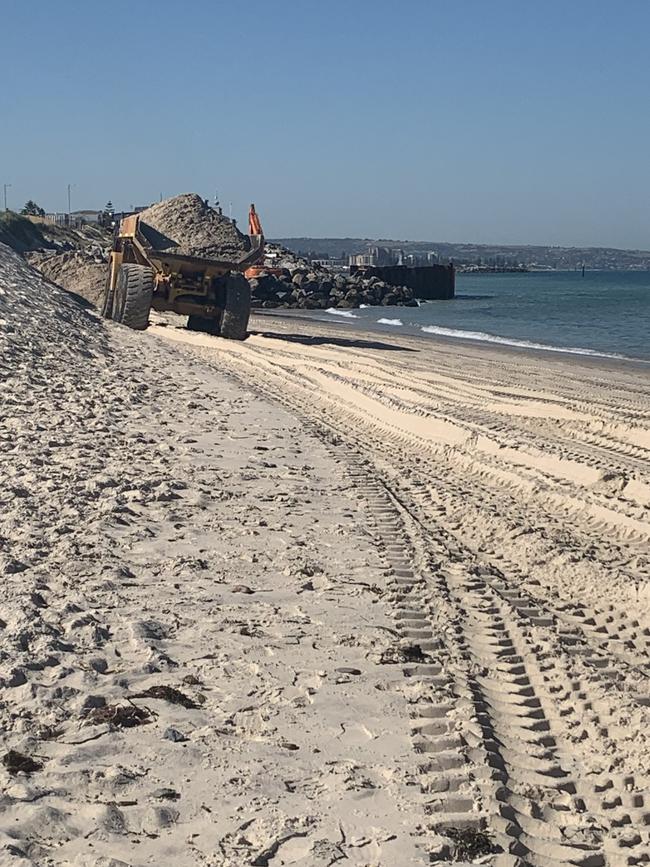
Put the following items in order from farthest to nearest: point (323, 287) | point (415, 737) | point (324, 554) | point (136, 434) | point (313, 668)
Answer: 1. point (323, 287)
2. point (136, 434)
3. point (324, 554)
4. point (313, 668)
5. point (415, 737)

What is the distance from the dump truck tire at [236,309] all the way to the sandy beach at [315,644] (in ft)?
32.1

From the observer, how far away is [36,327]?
53.1 feet

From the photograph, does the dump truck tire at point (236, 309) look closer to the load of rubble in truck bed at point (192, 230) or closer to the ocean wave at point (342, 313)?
the load of rubble in truck bed at point (192, 230)

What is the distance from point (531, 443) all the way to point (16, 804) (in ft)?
25.7

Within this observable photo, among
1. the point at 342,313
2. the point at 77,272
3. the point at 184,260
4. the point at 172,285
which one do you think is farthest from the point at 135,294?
the point at 342,313

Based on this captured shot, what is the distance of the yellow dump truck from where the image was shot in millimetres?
19953

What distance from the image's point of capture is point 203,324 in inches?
907

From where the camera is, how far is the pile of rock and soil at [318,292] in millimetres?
48531

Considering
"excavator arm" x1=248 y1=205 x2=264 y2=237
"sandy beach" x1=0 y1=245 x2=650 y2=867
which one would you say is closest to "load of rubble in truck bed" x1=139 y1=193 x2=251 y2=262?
"excavator arm" x1=248 y1=205 x2=264 y2=237

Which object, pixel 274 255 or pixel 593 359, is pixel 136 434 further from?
pixel 274 255

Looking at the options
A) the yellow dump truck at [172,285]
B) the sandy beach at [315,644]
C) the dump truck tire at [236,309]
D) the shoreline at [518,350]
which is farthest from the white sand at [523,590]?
the shoreline at [518,350]

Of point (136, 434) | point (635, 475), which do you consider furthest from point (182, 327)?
point (635, 475)

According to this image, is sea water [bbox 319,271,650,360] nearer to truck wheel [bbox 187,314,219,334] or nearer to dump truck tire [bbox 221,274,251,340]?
truck wheel [bbox 187,314,219,334]

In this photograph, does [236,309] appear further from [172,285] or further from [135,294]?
[135,294]
